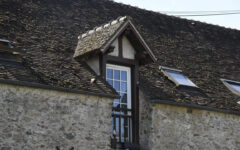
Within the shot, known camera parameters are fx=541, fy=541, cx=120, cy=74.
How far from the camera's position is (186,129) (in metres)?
16.1

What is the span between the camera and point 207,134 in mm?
16500

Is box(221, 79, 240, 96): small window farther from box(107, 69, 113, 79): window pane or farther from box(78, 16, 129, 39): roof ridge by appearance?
box(78, 16, 129, 39): roof ridge

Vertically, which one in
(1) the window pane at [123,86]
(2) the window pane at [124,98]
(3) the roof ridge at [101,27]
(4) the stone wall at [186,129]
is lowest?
(4) the stone wall at [186,129]

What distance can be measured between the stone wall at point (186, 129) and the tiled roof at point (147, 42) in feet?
1.09

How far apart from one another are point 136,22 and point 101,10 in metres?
1.44

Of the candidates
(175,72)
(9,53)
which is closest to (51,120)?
(9,53)

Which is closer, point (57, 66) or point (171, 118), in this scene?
point (57, 66)

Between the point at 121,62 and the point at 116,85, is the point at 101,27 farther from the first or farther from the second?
the point at 116,85

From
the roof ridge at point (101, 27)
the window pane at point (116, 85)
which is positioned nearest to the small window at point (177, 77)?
the window pane at point (116, 85)

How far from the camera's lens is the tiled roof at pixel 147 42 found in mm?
15202

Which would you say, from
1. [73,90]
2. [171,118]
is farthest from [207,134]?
[73,90]

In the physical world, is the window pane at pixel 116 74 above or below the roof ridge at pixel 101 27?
below

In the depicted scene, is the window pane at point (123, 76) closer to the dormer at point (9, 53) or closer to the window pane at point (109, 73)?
the window pane at point (109, 73)

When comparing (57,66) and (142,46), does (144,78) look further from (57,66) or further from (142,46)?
(57,66)
